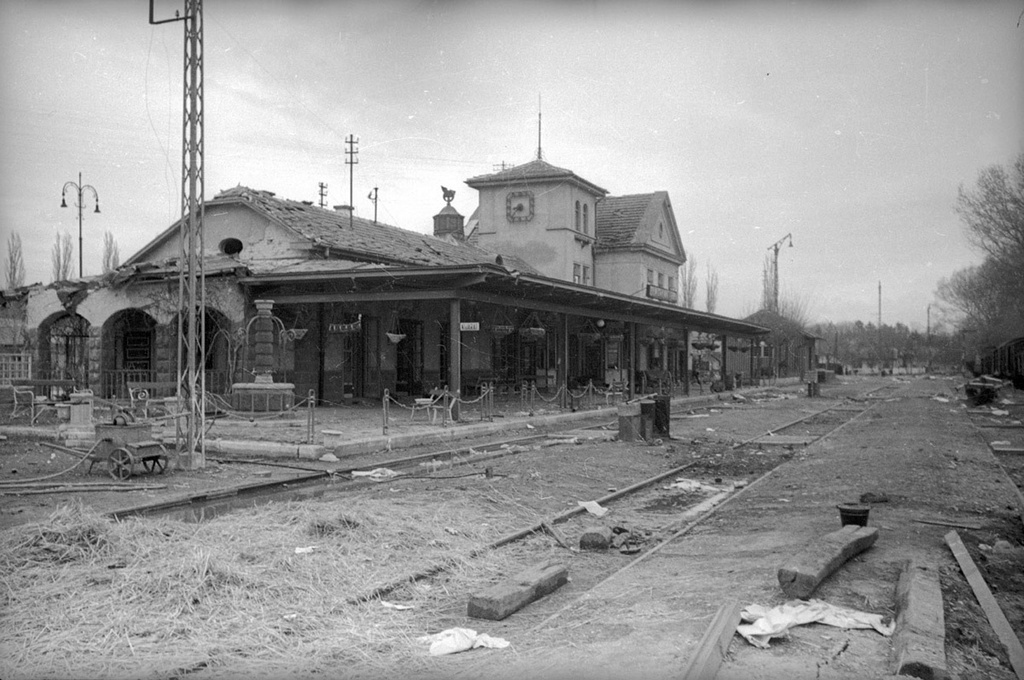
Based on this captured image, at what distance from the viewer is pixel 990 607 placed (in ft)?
19.0

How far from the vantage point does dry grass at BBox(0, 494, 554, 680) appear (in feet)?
15.9

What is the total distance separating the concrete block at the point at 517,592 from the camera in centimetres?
571

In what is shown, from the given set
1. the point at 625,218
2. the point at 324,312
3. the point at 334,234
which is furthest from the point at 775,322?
the point at 324,312

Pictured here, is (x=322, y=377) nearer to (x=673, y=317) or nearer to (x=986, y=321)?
(x=673, y=317)

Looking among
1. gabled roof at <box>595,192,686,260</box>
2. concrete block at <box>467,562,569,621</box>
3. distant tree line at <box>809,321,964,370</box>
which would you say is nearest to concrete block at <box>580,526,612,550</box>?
concrete block at <box>467,562,569,621</box>

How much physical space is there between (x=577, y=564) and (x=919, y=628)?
126 inches

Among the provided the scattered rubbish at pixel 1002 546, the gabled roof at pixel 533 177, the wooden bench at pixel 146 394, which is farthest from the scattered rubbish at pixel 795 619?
the gabled roof at pixel 533 177

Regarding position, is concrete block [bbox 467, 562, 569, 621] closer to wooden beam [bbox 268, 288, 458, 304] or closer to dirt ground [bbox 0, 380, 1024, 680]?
dirt ground [bbox 0, 380, 1024, 680]

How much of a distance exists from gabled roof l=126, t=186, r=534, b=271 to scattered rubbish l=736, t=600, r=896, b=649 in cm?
1980

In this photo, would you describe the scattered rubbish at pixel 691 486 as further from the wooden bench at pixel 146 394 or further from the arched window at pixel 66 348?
the arched window at pixel 66 348

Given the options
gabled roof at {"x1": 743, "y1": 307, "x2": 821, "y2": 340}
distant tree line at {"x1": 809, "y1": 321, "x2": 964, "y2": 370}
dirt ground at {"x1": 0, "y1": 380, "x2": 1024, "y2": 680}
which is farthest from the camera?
distant tree line at {"x1": 809, "y1": 321, "x2": 964, "y2": 370}

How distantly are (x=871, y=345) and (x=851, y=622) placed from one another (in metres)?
126

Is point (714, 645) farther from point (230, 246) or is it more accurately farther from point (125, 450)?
point (230, 246)

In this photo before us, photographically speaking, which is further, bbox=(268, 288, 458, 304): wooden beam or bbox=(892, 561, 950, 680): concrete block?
bbox=(268, 288, 458, 304): wooden beam
